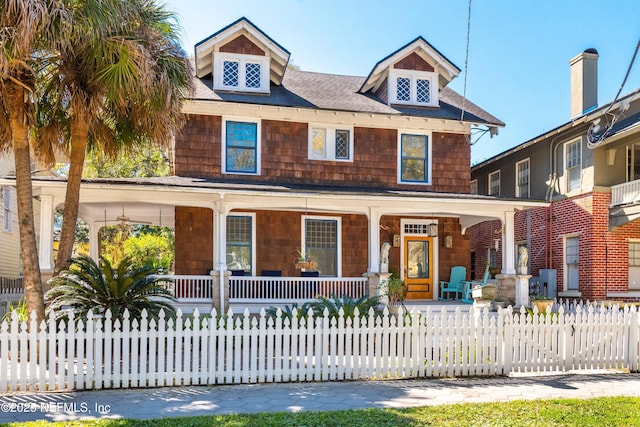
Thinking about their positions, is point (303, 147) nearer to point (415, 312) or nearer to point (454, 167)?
point (454, 167)

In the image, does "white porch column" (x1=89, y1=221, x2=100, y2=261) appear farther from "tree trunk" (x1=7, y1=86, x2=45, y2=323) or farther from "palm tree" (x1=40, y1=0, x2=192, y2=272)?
"tree trunk" (x1=7, y1=86, x2=45, y2=323)

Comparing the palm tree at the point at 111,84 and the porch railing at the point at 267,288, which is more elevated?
the palm tree at the point at 111,84

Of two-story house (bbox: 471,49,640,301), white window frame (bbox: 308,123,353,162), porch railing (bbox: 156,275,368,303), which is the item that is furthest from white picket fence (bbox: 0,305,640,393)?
white window frame (bbox: 308,123,353,162)

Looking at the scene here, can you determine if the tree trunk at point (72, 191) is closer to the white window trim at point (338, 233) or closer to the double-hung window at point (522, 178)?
the white window trim at point (338, 233)

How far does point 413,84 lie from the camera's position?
1734 centimetres

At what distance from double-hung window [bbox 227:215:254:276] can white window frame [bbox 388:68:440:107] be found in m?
5.77

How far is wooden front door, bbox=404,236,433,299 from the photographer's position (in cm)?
1752

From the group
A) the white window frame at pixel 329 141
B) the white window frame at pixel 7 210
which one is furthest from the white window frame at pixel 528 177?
the white window frame at pixel 7 210

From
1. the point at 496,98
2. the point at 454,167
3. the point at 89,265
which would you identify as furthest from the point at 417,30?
the point at 496,98

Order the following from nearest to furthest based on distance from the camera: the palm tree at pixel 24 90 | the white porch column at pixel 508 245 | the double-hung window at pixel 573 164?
1. the palm tree at pixel 24 90
2. the white porch column at pixel 508 245
3. the double-hung window at pixel 573 164

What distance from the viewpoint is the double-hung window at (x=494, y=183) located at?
72.1ft

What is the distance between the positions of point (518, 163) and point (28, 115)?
16.5 meters

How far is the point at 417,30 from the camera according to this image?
1677 centimetres

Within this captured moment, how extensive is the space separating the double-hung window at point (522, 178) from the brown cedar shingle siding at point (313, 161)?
3.83 metres
